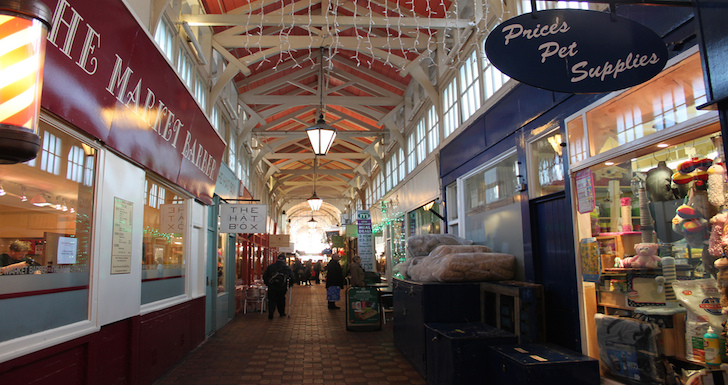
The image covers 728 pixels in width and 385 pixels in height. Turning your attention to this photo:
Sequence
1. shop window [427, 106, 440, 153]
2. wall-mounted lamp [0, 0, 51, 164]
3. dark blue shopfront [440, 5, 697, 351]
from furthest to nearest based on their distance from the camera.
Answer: shop window [427, 106, 440, 153] → dark blue shopfront [440, 5, 697, 351] → wall-mounted lamp [0, 0, 51, 164]

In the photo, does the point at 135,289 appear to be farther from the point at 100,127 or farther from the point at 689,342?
the point at 689,342

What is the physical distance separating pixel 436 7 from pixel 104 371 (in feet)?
25.2

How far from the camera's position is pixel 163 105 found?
5301mm

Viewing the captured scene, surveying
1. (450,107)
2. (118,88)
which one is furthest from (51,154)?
(450,107)

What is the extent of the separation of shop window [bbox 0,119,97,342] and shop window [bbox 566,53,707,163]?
4.47m

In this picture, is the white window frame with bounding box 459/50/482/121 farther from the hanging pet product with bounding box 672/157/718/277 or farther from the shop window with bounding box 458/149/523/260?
the hanging pet product with bounding box 672/157/718/277

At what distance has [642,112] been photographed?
394 centimetres

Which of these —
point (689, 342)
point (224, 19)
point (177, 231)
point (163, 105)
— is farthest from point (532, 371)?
point (224, 19)

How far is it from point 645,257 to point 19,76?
4458 millimetres

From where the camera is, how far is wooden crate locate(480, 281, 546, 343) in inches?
190

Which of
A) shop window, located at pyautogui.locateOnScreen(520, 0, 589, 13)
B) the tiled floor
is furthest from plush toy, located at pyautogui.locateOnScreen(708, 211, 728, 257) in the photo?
the tiled floor

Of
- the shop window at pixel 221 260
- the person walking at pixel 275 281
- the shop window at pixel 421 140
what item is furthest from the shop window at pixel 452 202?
the shop window at pixel 221 260

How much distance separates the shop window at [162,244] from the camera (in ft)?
18.2

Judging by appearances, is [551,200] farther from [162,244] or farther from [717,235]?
[162,244]
